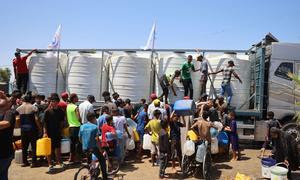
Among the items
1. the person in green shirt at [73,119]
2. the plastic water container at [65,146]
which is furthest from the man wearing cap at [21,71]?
the plastic water container at [65,146]

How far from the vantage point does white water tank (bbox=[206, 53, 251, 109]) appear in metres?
11.3

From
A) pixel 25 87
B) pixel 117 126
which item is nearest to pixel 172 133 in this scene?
pixel 117 126

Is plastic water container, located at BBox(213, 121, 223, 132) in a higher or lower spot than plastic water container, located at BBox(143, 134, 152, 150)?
higher

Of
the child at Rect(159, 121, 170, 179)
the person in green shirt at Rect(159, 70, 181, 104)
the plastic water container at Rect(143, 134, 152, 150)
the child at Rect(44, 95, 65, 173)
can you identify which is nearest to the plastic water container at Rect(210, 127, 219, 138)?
the child at Rect(159, 121, 170, 179)

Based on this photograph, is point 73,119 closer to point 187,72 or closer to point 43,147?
point 43,147

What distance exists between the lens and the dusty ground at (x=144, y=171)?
789cm

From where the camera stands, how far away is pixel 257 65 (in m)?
11.3

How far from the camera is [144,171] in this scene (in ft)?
27.5

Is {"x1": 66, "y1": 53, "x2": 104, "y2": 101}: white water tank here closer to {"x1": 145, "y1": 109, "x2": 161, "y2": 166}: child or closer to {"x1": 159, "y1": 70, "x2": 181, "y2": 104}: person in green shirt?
{"x1": 159, "y1": 70, "x2": 181, "y2": 104}: person in green shirt

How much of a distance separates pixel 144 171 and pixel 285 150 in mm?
3304

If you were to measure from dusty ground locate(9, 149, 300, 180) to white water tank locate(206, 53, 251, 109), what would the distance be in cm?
251

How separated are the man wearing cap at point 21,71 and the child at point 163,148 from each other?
20.8 ft

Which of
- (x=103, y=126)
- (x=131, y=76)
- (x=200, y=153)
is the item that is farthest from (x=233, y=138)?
(x=131, y=76)

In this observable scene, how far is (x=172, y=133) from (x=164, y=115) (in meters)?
0.70
